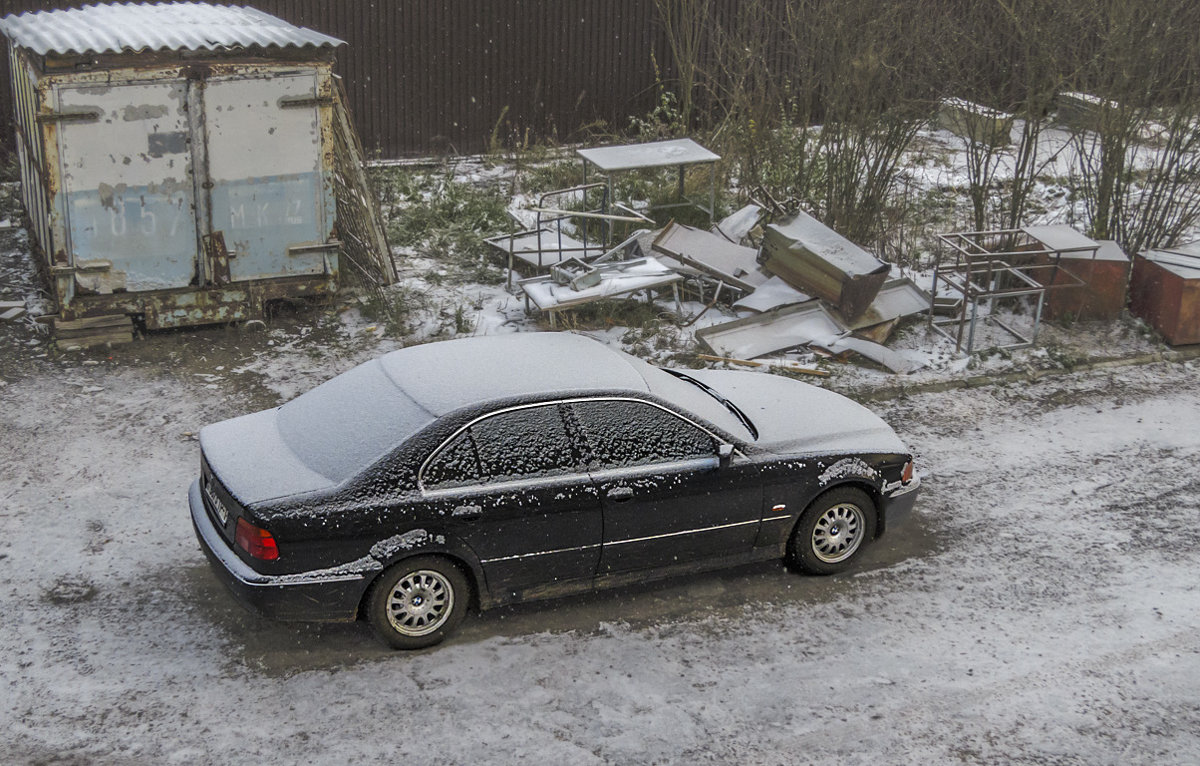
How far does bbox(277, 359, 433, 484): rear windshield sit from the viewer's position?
6117 mm

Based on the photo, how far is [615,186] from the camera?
1384cm

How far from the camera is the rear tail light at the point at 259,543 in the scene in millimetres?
5832

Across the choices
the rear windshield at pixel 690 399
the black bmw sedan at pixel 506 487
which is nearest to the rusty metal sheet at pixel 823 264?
the black bmw sedan at pixel 506 487

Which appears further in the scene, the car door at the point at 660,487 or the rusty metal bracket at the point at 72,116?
the rusty metal bracket at the point at 72,116

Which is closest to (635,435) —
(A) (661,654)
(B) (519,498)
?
(B) (519,498)

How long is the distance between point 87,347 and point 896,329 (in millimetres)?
7214

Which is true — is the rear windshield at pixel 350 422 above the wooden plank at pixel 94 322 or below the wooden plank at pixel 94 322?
above

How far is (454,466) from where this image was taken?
6.12 metres

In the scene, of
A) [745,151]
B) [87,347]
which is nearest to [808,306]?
[745,151]

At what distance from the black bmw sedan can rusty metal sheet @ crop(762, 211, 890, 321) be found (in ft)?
11.3

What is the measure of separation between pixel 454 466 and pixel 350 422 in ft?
2.27

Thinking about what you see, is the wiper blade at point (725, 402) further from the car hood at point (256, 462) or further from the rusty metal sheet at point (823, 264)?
the rusty metal sheet at point (823, 264)

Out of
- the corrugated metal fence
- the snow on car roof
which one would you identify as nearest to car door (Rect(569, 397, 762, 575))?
the snow on car roof

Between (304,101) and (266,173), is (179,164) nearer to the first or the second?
(266,173)
